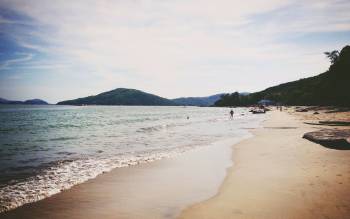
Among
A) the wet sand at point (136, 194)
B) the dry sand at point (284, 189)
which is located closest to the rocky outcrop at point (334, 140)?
the dry sand at point (284, 189)

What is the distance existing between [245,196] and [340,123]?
24722 millimetres

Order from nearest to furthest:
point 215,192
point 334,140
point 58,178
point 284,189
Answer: point 284,189 < point 215,192 < point 58,178 < point 334,140

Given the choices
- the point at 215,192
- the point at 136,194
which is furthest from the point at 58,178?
the point at 215,192

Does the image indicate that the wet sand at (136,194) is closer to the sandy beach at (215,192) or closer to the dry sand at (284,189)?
the sandy beach at (215,192)

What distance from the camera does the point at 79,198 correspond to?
7.88 metres

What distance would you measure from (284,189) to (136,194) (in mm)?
4591

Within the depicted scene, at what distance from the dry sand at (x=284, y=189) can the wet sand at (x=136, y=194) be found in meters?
0.57

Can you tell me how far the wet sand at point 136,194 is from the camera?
Result: 668cm

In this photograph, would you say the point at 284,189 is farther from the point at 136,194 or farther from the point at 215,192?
the point at 136,194

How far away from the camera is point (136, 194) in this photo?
317 inches

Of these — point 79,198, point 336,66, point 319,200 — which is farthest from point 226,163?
point 336,66

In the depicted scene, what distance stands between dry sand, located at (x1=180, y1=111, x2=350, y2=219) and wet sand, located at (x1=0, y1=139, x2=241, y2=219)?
0.57m

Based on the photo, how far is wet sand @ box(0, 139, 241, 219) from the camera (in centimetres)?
668

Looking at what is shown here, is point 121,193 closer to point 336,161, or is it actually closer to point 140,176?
point 140,176
